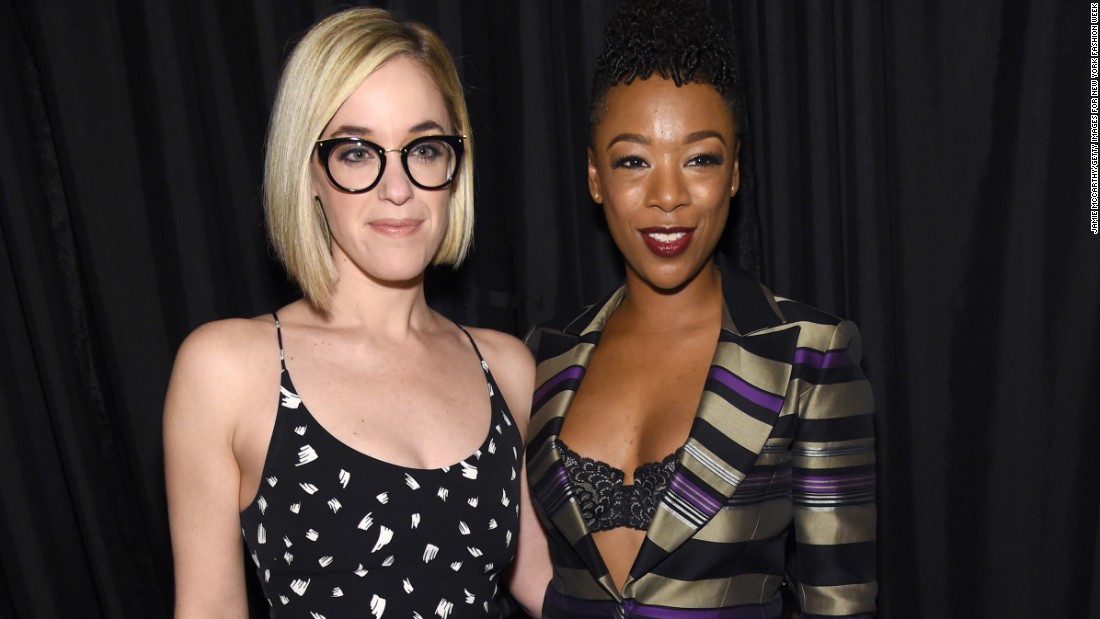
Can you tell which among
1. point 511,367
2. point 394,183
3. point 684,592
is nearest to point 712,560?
point 684,592

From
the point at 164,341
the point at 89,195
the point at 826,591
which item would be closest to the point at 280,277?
the point at 164,341

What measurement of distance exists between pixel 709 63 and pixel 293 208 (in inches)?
30.1

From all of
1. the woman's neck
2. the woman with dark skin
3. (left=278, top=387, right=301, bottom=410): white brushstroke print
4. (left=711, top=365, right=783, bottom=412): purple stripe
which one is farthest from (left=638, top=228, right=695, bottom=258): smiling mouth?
(left=278, top=387, right=301, bottom=410): white brushstroke print

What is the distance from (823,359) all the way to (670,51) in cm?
58

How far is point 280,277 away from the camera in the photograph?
2324mm

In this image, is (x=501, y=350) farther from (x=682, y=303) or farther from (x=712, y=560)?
(x=712, y=560)

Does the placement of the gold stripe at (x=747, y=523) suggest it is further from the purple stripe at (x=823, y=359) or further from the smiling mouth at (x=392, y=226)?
the smiling mouth at (x=392, y=226)

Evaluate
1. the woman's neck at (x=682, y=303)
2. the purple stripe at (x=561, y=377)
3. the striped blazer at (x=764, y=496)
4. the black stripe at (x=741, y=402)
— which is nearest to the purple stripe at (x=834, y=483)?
the striped blazer at (x=764, y=496)

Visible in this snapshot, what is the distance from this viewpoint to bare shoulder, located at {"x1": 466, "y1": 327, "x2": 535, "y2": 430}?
1.85m

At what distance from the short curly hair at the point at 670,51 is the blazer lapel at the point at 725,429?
0.40m

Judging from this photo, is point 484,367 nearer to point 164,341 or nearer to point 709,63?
point 709,63

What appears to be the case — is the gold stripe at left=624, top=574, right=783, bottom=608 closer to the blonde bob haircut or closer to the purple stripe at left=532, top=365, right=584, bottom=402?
the purple stripe at left=532, top=365, right=584, bottom=402

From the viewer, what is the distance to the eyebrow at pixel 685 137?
5.16 feet

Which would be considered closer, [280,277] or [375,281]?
[375,281]
